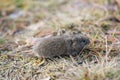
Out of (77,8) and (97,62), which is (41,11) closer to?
(77,8)

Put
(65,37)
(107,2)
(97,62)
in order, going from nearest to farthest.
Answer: (97,62) < (65,37) < (107,2)

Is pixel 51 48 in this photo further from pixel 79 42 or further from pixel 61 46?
pixel 79 42

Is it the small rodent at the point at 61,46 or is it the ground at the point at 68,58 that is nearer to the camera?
the ground at the point at 68,58

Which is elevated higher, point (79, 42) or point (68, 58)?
point (79, 42)

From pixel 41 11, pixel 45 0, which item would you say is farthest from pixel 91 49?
pixel 45 0

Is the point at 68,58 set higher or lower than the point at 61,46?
lower

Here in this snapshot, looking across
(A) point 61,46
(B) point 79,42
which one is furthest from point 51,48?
(B) point 79,42

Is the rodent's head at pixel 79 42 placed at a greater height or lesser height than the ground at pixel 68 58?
greater

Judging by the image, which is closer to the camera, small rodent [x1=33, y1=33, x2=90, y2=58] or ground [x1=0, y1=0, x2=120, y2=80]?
ground [x1=0, y1=0, x2=120, y2=80]
